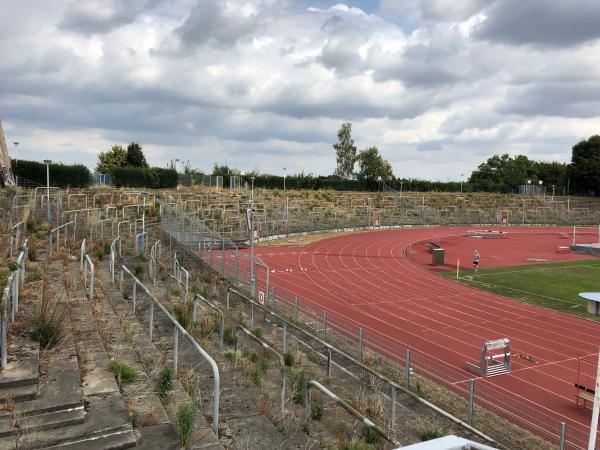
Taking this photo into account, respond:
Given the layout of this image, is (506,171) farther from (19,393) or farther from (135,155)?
(19,393)

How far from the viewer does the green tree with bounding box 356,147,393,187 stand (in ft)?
258

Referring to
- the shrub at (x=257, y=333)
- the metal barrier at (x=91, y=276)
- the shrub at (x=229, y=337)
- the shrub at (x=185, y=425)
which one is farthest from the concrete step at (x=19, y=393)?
the shrub at (x=257, y=333)

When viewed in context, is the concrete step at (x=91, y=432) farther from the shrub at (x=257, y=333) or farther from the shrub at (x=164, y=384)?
the shrub at (x=257, y=333)

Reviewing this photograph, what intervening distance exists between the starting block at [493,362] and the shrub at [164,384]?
949cm

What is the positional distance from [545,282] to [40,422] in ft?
90.0

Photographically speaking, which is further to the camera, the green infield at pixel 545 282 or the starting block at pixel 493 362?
the green infield at pixel 545 282

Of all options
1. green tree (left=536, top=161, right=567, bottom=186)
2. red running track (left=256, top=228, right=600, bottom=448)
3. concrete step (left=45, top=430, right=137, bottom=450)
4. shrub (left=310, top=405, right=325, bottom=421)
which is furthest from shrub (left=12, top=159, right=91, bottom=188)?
green tree (left=536, top=161, right=567, bottom=186)

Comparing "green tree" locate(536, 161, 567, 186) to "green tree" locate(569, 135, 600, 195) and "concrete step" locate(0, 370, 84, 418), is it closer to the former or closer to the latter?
"green tree" locate(569, 135, 600, 195)

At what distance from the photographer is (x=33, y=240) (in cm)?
1523

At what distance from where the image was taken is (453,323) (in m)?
Answer: 19.0

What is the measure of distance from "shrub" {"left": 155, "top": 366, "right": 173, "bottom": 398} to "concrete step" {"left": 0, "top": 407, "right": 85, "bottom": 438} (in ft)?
3.59

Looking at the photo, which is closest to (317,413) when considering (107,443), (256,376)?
(256,376)

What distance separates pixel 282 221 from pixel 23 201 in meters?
23.4

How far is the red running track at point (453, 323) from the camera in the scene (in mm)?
12443
